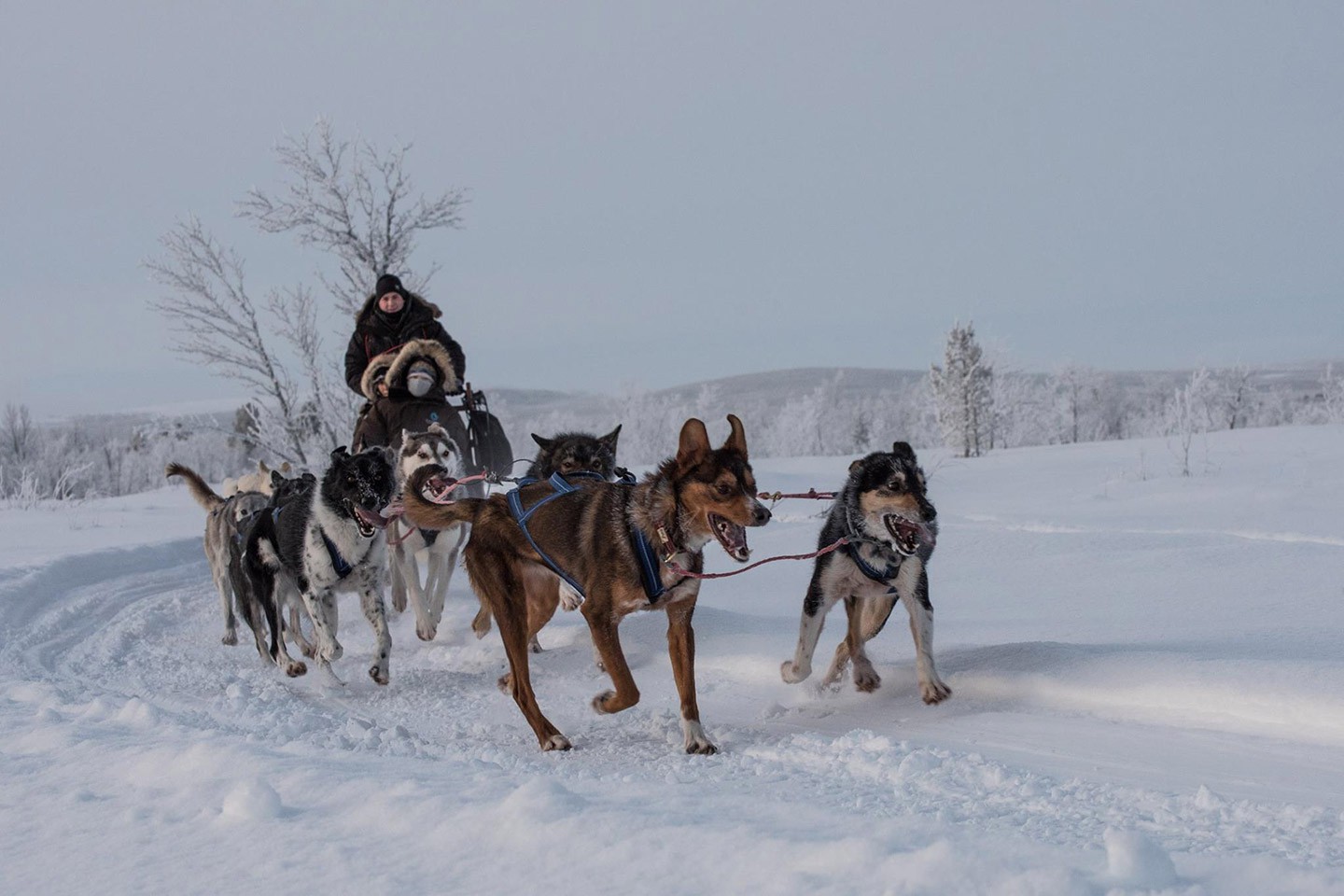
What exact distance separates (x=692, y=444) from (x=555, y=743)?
140 cm

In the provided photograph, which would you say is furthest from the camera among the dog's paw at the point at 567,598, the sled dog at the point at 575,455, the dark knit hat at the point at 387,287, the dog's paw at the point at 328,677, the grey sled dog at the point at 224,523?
the dark knit hat at the point at 387,287

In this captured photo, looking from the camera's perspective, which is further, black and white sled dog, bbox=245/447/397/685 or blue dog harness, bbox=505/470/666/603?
black and white sled dog, bbox=245/447/397/685

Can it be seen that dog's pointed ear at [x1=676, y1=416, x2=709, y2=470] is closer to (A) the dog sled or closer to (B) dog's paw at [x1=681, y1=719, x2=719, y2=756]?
(B) dog's paw at [x1=681, y1=719, x2=719, y2=756]

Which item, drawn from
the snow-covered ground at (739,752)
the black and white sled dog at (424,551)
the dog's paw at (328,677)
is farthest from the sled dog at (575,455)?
the dog's paw at (328,677)

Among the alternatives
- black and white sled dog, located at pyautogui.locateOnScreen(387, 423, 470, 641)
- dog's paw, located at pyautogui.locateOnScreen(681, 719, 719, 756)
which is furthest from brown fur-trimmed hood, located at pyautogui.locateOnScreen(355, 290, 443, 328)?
dog's paw, located at pyautogui.locateOnScreen(681, 719, 719, 756)

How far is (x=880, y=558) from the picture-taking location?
5.25m

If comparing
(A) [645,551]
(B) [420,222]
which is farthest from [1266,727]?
(B) [420,222]

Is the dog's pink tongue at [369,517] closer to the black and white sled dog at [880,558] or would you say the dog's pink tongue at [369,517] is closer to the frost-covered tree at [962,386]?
the black and white sled dog at [880,558]

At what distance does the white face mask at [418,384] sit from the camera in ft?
31.0

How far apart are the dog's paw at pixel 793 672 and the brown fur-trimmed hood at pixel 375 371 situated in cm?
536

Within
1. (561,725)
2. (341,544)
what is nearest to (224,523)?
(341,544)

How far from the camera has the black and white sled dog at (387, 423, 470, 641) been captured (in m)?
7.87

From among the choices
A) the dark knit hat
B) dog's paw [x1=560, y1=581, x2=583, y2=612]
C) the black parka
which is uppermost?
the dark knit hat

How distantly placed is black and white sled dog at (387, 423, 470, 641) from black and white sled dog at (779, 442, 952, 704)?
10.7ft
